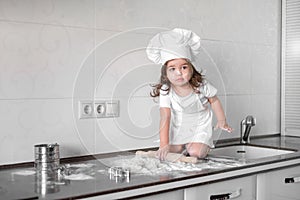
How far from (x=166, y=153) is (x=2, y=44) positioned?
0.78 meters

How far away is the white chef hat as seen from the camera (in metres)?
1.84

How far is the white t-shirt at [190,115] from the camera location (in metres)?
1.90

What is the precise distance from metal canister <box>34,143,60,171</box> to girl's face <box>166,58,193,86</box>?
21.8 inches

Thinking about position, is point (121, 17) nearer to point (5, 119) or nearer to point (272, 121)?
point (5, 119)

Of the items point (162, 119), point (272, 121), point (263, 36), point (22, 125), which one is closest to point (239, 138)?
point (272, 121)

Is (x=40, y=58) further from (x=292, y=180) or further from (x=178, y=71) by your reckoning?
(x=292, y=180)

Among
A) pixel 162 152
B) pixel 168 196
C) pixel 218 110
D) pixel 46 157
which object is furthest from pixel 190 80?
pixel 46 157

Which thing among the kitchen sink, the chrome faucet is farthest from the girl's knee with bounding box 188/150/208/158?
the chrome faucet

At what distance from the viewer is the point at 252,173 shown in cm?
183

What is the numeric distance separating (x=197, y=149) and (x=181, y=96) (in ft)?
0.79

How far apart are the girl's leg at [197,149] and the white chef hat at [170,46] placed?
369 mm

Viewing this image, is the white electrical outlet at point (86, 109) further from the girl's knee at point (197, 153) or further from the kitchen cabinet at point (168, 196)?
the kitchen cabinet at point (168, 196)

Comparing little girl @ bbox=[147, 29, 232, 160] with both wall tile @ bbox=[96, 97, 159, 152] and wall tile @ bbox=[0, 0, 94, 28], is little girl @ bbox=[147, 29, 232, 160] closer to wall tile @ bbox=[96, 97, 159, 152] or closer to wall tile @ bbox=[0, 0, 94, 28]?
wall tile @ bbox=[96, 97, 159, 152]

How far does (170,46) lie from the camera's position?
1.85m
